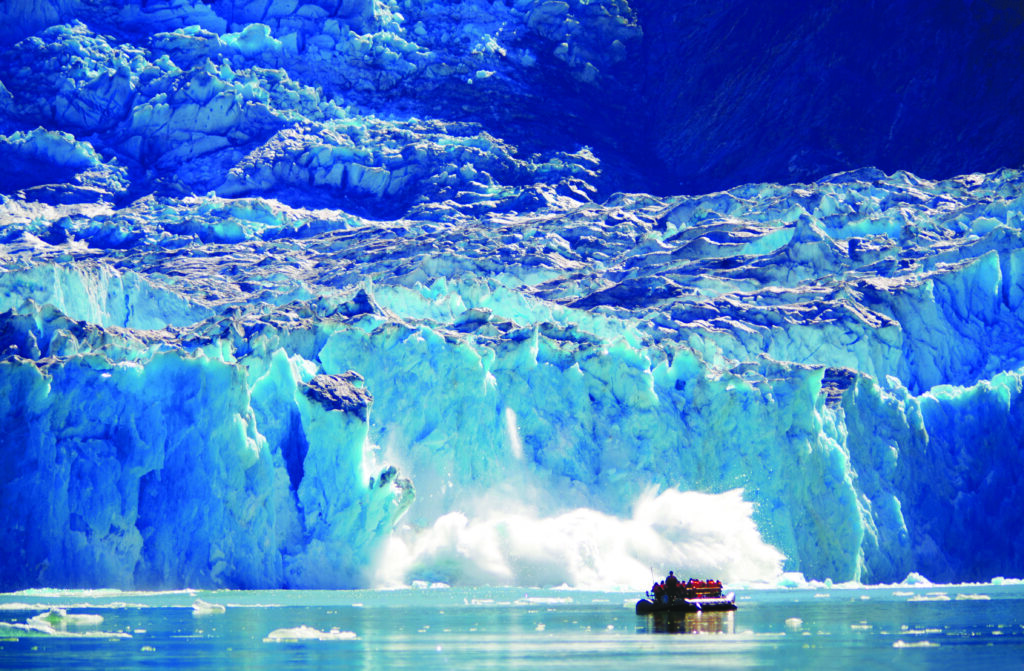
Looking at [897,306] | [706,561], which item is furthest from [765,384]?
[897,306]

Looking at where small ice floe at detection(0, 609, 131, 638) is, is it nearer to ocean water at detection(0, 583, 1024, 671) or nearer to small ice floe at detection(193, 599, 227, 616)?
ocean water at detection(0, 583, 1024, 671)

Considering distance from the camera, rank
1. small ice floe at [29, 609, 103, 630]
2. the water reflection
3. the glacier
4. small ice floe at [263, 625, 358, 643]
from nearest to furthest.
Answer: small ice floe at [263, 625, 358, 643] → small ice floe at [29, 609, 103, 630] → the water reflection → the glacier

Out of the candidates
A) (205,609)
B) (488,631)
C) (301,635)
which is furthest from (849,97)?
(301,635)

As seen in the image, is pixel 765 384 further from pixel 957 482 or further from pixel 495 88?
pixel 495 88

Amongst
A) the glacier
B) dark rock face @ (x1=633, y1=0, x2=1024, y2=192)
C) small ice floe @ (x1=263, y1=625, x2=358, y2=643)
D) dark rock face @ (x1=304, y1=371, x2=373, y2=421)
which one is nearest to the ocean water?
small ice floe @ (x1=263, y1=625, x2=358, y2=643)

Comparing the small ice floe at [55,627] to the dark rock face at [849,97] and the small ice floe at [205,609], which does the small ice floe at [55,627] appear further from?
the dark rock face at [849,97]

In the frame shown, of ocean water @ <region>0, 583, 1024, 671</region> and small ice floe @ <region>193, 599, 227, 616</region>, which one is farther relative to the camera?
small ice floe @ <region>193, 599, 227, 616</region>

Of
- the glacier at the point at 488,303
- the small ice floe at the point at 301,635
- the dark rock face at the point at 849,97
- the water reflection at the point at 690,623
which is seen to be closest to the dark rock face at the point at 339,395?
the glacier at the point at 488,303
